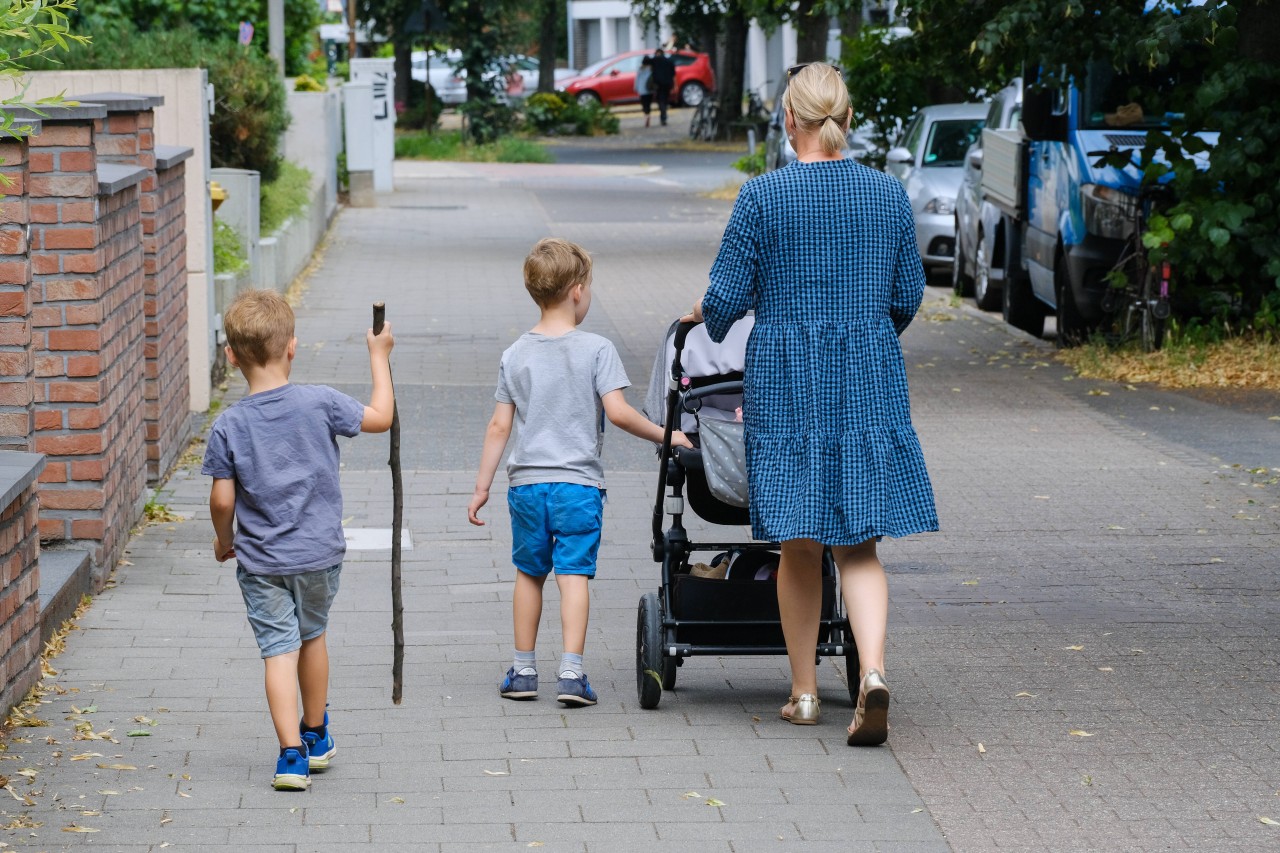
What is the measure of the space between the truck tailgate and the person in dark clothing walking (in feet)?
124

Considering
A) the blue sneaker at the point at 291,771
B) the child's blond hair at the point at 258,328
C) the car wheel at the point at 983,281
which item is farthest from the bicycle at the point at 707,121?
the blue sneaker at the point at 291,771

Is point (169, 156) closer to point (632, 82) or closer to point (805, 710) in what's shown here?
point (805, 710)

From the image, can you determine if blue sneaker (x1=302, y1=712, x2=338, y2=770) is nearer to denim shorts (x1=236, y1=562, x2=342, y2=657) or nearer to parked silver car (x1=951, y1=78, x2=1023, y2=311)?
denim shorts (x1=236, y1=562, x2=342, y2=657)

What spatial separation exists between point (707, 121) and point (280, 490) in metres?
42.9

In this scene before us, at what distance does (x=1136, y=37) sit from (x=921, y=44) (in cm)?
298

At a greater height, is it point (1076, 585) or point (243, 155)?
point (243, 155)

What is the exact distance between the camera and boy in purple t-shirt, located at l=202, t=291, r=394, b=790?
4.85 m

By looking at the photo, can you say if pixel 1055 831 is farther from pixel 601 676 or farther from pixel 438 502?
pixel 438 502

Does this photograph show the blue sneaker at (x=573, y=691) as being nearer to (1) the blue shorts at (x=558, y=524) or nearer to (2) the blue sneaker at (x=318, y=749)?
(1) the blue shorts at (x=558, y=524)

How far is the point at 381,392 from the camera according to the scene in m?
4.96

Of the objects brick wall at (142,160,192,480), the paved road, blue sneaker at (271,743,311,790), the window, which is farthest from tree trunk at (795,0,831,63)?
blue sneaker at (271,743,311,790)

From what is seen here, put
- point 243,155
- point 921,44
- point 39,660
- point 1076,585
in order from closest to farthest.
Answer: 1. point 39,660
2. point 1076,585
3. point 921,44
4. point 243,155

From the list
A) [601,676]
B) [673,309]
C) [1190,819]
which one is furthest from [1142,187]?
[1190,819]

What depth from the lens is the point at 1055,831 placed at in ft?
15.0
